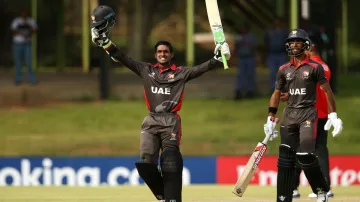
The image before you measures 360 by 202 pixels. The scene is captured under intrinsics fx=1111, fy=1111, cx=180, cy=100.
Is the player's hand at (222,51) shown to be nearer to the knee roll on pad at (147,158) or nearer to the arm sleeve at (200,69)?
the arm sleeve at (200,69)

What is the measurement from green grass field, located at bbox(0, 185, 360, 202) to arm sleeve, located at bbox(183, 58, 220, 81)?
1749mm

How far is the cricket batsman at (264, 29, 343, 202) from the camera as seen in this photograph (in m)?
10.5

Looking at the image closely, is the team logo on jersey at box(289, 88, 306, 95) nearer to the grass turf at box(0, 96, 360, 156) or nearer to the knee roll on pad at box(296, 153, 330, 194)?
the knee roll on pad at box(296, 153, 330, 194)

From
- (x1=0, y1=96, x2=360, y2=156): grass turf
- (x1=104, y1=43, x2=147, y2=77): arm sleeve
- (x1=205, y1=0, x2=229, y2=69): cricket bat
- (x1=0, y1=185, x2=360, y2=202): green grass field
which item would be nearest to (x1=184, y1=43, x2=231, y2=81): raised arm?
(x1=205, y1=0, x2=229, y2=69): cricket bat

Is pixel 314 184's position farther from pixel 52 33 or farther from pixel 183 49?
pixel 52 33

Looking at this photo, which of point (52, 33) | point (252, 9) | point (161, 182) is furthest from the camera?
point (52, 33)

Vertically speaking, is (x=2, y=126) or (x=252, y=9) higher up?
(x=252, y=9)

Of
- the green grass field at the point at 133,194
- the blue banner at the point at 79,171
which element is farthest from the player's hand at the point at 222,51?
the blue banner at the point at 79,171

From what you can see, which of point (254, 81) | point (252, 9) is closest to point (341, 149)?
point (254, 81)

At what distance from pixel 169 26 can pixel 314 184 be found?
46.5 feet

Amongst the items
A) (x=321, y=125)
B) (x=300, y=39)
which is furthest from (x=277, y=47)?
(x=300, y=39)

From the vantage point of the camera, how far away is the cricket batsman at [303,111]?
1054cm

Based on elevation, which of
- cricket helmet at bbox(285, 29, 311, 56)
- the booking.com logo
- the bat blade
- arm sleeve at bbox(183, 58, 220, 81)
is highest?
cricket helmet at bbox(285, 29, 311, 56)

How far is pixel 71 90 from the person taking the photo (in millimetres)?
23172
